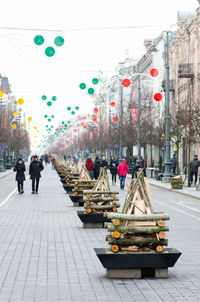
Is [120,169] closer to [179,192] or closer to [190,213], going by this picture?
[179,192]

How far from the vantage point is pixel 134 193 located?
9883mm

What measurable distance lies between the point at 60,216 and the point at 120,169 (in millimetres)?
14909

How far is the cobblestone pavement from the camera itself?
26.8 ft

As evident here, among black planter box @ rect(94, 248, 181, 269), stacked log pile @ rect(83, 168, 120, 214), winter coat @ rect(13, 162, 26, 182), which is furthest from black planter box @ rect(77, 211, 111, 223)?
winter coat @ rect(13, 162, 26, 182)

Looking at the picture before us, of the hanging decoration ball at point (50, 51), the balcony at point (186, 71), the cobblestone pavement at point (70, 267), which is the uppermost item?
the balcony at point (186, 71)

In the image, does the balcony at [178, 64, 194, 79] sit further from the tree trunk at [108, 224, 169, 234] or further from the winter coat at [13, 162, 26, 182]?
the tree trunk at [108, 224, 169, 234]

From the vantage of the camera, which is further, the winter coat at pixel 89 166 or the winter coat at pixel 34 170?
the winter coat at pixel 89 166

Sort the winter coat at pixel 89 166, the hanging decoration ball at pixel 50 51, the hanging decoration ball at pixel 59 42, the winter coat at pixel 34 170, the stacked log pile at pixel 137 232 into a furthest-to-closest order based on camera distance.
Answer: the winter coat at pixel 89 166
the winter coat at pixel 34 170
the hanging decoration ball at pixel 50 51
the hanging decoration ball at pixel 59 42
the stacked log pile at pixel 137 232

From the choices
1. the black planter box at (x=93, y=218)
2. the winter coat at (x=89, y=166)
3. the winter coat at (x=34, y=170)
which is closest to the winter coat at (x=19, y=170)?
the winter coat at (x=34, y=170)

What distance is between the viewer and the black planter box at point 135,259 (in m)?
9.09

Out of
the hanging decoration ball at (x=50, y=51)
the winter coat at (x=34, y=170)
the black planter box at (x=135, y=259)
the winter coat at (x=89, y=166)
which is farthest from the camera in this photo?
the winter coat at (x=89, y=166)

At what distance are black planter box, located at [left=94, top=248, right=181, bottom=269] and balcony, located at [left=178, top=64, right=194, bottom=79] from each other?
4859 cm

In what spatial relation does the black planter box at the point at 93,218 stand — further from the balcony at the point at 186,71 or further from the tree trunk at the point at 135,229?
the balcony at the point at 186,71

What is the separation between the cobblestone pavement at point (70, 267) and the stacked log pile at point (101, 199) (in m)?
0.58
